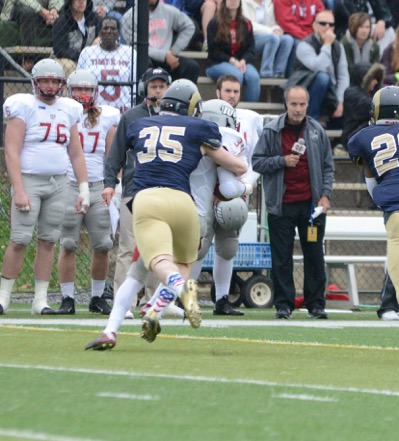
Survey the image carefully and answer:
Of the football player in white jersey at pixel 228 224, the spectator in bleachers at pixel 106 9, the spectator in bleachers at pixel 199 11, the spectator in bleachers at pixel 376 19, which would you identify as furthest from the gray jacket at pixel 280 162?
the spectator in bleachers at pixel 376 19

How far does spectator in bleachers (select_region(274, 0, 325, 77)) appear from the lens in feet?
58.6

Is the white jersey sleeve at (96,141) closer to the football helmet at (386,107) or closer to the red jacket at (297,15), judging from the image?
the football helmet at (386,107)

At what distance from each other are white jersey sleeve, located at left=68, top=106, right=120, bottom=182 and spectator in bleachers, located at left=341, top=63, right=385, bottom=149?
565 cm

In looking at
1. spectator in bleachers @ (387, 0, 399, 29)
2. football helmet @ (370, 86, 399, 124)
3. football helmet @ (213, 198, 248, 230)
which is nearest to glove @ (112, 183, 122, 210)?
football helmet @ (213, 198, 248, 230)

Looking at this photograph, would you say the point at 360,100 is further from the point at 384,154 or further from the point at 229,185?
the point at 229,185

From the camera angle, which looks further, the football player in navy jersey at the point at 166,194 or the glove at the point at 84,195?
the glove at the point at 84,195

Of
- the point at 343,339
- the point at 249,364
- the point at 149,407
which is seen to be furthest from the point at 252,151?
the point at 149,407

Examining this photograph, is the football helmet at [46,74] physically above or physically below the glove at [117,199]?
above

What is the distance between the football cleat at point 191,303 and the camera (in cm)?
715

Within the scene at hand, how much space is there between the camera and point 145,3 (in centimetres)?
1342

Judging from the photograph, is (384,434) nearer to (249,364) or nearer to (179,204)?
(249,364)

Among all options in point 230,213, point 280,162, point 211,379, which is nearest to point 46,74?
point 230,213

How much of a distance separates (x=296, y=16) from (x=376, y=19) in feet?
5.13

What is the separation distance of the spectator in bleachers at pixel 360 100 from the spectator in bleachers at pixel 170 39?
212 cm
